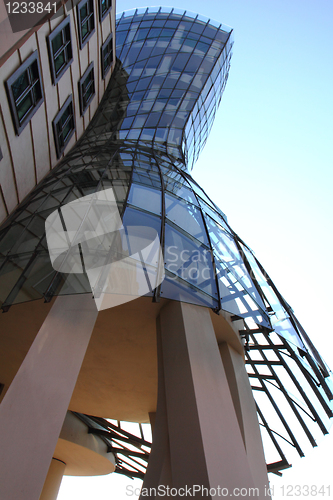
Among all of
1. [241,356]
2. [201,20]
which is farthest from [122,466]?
[201,20]

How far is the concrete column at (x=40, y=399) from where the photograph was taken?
5098 mm

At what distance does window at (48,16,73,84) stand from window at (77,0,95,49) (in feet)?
3.98

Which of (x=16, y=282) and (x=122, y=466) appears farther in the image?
(x=122, y=466)

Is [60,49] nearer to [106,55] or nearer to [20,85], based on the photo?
[20,85]

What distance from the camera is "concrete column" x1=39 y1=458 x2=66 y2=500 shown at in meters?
15.7

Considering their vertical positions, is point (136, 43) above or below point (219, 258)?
above

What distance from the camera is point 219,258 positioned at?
1032cm

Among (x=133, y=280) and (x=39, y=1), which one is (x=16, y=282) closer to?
(x=133, y=280)

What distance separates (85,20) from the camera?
48.4 feet

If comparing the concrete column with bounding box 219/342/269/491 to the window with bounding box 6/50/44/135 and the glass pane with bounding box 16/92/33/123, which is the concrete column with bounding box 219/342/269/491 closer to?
the window with bounding box 6/50/44/135

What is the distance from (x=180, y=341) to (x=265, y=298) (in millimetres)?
4125

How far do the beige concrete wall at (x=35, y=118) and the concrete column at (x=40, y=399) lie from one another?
572 centimetres

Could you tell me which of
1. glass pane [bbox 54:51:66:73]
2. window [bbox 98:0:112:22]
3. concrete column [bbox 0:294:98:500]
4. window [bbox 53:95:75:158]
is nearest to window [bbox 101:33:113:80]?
window [bbox 98:0:112:22]

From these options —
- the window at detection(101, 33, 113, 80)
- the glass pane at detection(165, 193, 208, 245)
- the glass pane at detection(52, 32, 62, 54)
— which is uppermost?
the window at detection(101, 33, 113, 80)
